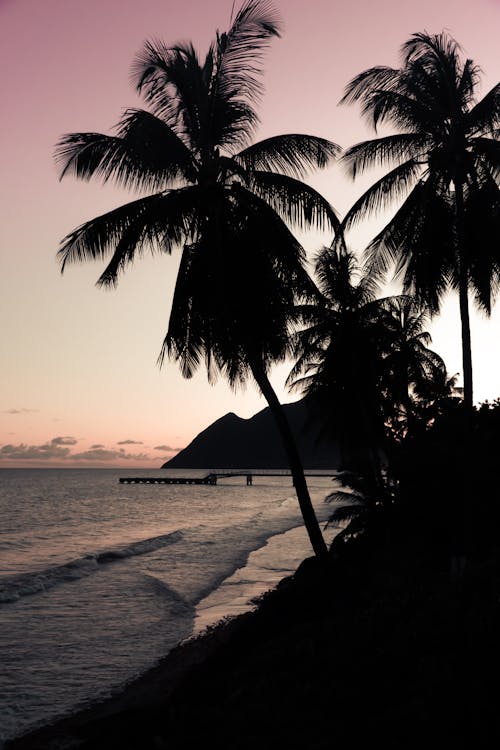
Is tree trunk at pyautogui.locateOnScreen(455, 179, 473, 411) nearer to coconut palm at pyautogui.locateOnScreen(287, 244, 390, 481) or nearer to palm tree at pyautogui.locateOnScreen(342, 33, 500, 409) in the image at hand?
palm tree at pyautogui.locateOnScreen(342, 33, 500, 409)

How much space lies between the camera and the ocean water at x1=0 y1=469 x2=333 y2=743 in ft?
42.8

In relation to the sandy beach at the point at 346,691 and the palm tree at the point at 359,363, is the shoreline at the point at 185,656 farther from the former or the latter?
the palm tree at the point at 359,363

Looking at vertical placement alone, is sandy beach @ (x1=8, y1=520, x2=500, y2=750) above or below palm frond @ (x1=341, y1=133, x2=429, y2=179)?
below

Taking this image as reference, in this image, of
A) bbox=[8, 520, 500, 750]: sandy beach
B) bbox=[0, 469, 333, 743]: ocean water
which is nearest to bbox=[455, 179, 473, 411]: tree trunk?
bbox=[8, 520, 500, 750]: sandy beach

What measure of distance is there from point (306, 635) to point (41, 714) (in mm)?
4802

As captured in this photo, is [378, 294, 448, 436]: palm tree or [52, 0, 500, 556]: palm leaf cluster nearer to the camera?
[52, 0, 500, 556]: palm leaf cluster

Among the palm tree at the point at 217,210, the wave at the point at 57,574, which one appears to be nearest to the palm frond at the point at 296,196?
the palm tree at the point at 217,210

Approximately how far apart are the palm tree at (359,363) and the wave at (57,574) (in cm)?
1214

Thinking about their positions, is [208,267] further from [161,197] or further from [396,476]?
[396,476]

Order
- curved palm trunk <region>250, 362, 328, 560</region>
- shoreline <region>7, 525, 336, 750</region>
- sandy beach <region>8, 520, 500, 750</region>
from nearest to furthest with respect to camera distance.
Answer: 1. sandy beach <region>8, 520, 500, 750</region>
2. shoreline <region>7, 525, 336, 750</region>
3. curved palm trunk <region>250, 362, 328, 560</region>

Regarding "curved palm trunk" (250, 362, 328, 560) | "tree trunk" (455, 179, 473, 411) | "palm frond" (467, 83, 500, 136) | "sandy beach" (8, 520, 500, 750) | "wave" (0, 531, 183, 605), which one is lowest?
"wave" (0, 531, 183, 605)

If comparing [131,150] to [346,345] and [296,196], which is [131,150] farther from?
[346,345]

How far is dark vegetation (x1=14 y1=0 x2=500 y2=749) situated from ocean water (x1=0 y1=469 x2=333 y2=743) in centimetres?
200

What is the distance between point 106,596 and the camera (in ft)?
75.4
